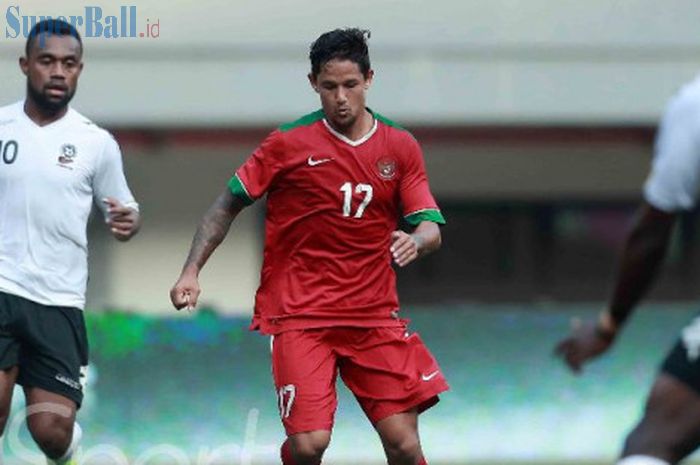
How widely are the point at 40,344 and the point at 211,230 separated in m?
0.97

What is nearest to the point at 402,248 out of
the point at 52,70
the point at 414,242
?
the point at 414,242

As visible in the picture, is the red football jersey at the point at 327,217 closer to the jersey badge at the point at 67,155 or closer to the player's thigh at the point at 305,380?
the player's thigh at the point at 305,380

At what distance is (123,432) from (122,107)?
A: 4099 mm

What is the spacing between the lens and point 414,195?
7.30 metres

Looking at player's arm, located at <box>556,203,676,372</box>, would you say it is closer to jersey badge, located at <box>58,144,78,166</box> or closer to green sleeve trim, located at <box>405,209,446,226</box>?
green sleeve trim, located at <box>405,209,446,226</box>

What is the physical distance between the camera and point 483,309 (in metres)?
12.7

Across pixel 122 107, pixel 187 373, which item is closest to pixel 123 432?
pixel 187 373

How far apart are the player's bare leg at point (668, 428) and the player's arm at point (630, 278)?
9.2 inches

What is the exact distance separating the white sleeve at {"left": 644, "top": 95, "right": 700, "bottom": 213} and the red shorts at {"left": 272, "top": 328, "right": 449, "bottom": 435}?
8.10 ft

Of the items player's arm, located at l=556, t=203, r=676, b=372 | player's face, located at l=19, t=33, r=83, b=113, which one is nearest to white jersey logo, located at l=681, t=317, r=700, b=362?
player's arm, located at l=556, t=203, r=676, b=372

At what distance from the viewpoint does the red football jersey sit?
7.19 meters

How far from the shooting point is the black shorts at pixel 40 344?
7.51 metres

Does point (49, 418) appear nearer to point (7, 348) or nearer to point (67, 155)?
point (7, 348)

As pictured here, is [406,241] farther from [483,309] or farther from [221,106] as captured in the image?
[221,106]
